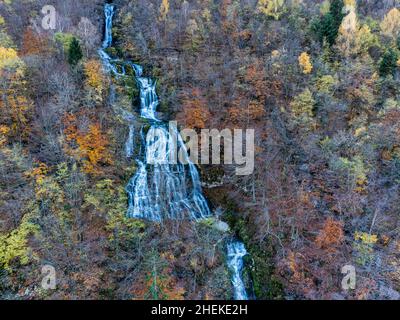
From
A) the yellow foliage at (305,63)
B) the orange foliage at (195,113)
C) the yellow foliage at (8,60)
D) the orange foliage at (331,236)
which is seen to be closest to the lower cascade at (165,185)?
the orange foliage at (195,113)

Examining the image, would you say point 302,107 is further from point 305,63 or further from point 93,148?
point 93,148

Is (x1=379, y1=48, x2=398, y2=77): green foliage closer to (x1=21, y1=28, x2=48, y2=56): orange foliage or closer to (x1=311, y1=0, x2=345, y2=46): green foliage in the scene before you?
(x1=311, y1=0, x2=345, y2=46): green foliage

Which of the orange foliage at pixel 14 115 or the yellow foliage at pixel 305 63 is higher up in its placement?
the yellow foliage at pixel 305 63

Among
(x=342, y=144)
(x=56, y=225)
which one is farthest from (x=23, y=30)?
(x=342, y=144)

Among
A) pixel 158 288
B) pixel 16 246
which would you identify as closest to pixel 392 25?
pixel 158 288

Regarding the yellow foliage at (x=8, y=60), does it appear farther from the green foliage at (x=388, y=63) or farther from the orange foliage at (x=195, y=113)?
the green foliage at (x=388, y=63)

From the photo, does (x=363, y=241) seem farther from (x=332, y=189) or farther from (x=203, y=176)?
(x=203, y=176)
